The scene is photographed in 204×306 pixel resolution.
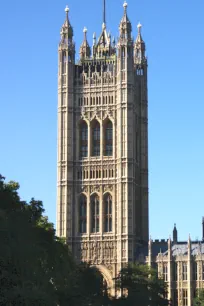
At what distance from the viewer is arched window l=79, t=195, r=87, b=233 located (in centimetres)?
11769

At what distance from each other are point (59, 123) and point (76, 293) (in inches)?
2436

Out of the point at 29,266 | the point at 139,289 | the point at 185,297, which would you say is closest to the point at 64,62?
the point at 185,297

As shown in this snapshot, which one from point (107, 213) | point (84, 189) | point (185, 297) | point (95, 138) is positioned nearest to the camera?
point (185, 297)

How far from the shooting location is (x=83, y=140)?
395 ft

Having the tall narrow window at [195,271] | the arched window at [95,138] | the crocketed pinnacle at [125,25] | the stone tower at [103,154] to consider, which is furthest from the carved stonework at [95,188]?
the crocketed pinnacle at [125,25]

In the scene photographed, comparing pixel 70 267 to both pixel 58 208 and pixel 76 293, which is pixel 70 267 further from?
pixel 58 208

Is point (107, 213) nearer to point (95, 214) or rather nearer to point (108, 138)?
point (95, 214)

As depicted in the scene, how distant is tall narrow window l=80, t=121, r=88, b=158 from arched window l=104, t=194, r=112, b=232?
6.79 metres

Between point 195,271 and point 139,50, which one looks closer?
point 195,271

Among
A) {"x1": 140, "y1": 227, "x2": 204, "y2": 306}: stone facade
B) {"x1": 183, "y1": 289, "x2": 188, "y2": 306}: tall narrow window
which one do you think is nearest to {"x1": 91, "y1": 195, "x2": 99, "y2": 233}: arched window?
{"x1": 140, "y1": 227, "x2": 204, "y2": 306}: stone facade

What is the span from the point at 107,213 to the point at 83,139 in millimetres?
10886

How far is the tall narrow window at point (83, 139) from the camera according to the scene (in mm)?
119956

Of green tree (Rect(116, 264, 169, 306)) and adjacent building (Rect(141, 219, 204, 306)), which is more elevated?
adjacent building (Rect(141, 219, 204, 306))

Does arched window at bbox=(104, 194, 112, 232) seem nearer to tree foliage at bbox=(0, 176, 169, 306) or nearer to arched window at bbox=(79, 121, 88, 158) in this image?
arched window at bbox=(79, 121, 88, 158)
